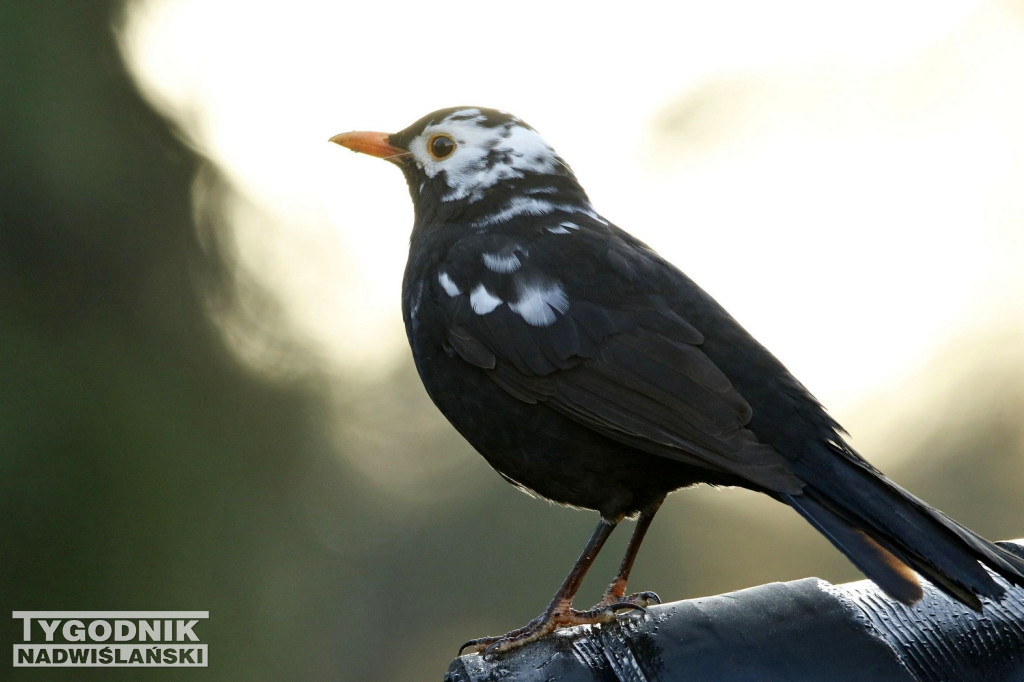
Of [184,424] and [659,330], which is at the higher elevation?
[184,424]

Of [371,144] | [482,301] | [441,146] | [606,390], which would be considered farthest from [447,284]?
[371,144]

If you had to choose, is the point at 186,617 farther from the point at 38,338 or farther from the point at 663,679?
the point at 663,679

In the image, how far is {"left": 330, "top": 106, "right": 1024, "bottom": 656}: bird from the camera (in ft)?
10.1

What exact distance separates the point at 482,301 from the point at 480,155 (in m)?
0.90

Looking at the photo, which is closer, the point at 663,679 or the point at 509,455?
the point at 663,679

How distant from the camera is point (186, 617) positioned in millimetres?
8367

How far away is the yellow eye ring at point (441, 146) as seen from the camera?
443 centimetres

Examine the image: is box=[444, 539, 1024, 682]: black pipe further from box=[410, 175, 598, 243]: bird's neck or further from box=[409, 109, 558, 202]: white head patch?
box=[409, 109, 558, 202]: white head patch

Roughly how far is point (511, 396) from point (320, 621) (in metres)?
10.3

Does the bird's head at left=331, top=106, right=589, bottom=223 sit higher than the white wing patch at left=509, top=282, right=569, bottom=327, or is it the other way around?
the bird's head at left=331, top=106, right=589, bottom=223

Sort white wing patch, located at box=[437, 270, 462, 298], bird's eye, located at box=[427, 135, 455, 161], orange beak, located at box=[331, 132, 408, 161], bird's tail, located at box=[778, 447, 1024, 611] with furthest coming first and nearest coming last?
orange beak, located at box=[331, 132, 408, 161] < bird's eye, located at box=[427, 135, 455, 161] < white wing patch, located at box=[437, 270, 462, 298] < bird's tail, located at box=[778, 447, 1024, 611]

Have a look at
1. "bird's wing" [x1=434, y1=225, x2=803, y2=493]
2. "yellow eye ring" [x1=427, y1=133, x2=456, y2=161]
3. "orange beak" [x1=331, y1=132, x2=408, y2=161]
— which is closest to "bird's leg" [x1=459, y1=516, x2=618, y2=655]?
"bird's wing" [x1=434, y1=225, x2=803, y2=493]

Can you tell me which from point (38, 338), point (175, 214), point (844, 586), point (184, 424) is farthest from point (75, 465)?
point (844, 586)

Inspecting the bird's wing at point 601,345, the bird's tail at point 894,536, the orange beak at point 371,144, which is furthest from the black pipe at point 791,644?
the orange beak at point 371,144
